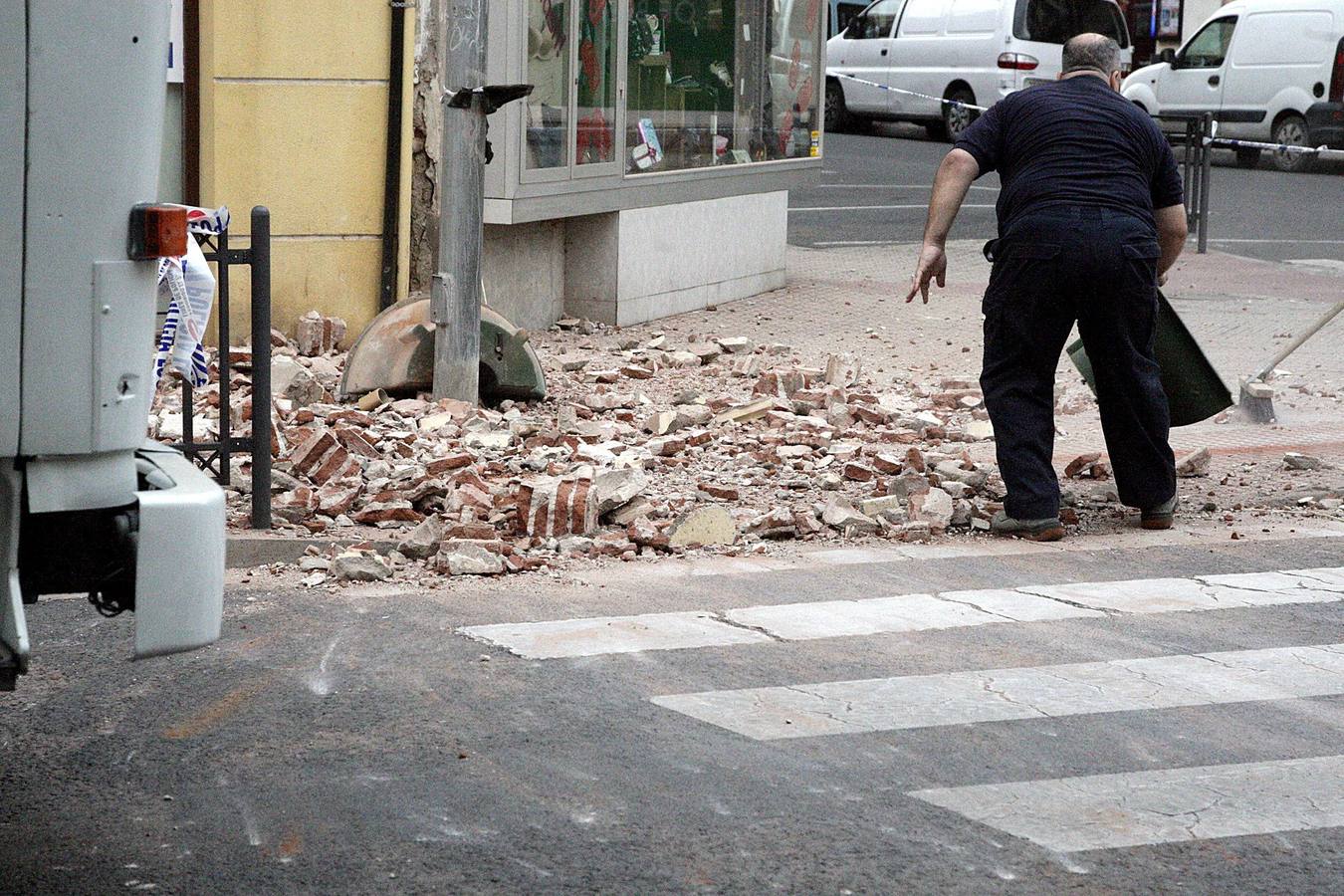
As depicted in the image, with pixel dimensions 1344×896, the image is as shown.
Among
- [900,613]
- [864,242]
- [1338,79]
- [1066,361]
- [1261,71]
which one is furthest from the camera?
[1261,71]

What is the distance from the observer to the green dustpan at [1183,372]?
7.66 metres

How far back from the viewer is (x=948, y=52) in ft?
90.9

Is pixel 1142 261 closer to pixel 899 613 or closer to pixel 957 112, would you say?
pixel 899 613

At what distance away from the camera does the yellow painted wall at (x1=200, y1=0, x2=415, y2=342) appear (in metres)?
10.1

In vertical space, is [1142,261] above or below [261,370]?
above

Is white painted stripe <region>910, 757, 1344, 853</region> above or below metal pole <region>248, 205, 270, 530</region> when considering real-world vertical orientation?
below

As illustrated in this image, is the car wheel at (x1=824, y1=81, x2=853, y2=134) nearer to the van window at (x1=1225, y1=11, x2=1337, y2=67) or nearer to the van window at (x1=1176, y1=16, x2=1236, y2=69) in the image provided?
the van window at (x1=1176, y1=16, x2=1236, y2=69)

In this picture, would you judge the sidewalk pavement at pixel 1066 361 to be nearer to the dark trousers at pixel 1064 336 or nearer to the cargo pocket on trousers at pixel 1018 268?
the dark trousers at pixel 1064 336

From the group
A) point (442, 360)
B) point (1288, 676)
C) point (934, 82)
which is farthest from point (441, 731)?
point (934, 82)

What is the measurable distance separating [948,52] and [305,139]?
62.1 feet

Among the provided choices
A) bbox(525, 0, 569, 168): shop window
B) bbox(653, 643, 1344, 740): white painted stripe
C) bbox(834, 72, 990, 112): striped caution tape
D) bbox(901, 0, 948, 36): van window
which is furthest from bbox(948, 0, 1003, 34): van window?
bbox(653, 643, 1344, 740): white painted stripe

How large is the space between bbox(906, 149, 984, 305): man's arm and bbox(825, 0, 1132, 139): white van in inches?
769

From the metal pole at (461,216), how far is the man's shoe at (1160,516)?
3.35 meters

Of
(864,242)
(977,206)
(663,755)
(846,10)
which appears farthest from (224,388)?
(846,10)
